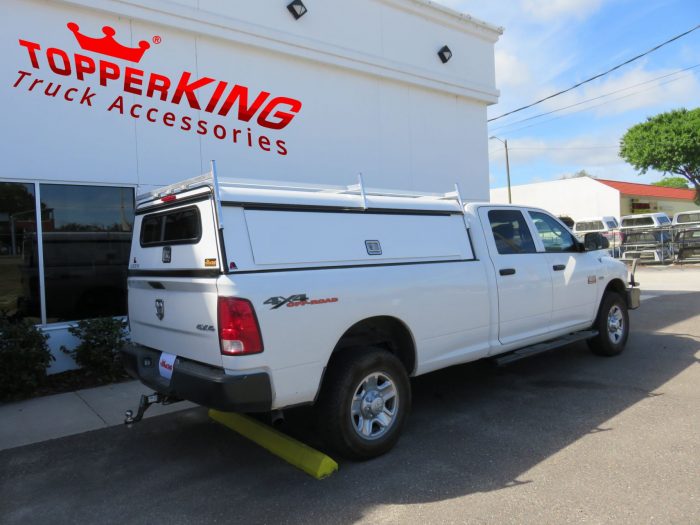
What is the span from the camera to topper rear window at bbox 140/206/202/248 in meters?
3.85

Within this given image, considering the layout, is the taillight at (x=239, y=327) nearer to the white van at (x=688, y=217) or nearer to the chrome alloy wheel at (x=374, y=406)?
the chrome alloy wheel at (x=374, y=406)

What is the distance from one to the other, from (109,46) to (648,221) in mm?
23272

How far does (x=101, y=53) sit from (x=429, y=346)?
5564 millimetres

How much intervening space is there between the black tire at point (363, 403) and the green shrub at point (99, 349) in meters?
3.45

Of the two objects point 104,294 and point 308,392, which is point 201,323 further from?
point 104,294

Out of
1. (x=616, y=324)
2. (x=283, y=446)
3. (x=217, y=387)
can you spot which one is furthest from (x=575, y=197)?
(x=217, y=387)

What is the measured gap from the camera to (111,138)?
692cm

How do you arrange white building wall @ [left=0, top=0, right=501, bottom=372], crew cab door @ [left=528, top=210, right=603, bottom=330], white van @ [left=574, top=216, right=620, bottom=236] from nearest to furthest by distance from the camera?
crew cab door @ [left=528, top=210, right=603, bottom=330], white building wall @ [left=0, top=0, right=501, bottom=372], white van @ [left=574, top=216, right=620, bottom=236]

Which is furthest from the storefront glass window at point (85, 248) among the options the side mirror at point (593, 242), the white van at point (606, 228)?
the white van at point (606, 228)

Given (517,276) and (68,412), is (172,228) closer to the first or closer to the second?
(68,412)

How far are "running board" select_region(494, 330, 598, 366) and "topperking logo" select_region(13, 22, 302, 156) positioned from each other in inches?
193

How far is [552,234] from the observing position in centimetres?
620

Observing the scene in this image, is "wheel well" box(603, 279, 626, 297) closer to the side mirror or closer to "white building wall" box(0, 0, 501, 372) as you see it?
the side mirror

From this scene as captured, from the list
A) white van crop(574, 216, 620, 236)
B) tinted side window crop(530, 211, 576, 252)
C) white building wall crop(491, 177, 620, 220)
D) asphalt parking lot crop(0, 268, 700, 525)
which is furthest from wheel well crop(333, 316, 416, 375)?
white building wall crop(491, 177, 620, 220)
